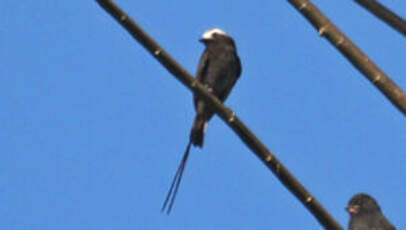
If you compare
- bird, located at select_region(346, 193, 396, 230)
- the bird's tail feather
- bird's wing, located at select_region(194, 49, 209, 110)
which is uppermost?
bird's wing, located at select_region(194, 49, 209, 110)

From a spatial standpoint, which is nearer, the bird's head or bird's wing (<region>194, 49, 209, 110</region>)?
the bird's head

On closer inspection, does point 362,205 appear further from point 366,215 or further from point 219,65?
point 219,65

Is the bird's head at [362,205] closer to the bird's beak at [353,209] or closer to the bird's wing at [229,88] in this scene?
the bird's beak at [353,209]

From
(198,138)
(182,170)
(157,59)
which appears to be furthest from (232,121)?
(198,138)

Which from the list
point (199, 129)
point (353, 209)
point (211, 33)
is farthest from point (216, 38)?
point (353, 209)

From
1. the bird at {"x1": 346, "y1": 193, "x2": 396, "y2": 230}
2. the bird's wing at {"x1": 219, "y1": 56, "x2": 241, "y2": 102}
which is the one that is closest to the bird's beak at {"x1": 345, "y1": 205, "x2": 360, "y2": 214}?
the bird at {"x1": 346, "y1": 193, "x2": 396, "y2": 230}

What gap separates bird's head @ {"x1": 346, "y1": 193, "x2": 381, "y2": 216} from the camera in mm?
5672

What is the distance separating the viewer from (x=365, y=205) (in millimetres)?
5816

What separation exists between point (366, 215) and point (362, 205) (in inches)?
9.7

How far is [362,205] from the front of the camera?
585 cm

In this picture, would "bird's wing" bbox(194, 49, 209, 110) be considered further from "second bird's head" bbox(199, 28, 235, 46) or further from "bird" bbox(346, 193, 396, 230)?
"bird" bbox(346, 193, 396, 230)

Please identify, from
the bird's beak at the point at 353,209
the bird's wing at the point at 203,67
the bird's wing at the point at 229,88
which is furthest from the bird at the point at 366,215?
the bird's wing at the point at 203,67

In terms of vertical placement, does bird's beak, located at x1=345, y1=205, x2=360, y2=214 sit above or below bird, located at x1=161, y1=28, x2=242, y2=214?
below

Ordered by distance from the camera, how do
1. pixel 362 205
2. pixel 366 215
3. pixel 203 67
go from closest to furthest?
pixel 366 215, pixel 362 205, pixel 203 67
